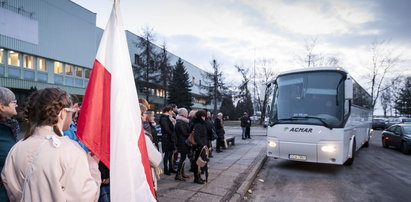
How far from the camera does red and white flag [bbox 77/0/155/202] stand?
222cm

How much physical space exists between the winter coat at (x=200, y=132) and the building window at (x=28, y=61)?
70.5 ft

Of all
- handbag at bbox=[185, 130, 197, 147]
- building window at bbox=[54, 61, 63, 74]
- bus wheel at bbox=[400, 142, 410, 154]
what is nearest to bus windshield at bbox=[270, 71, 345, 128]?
handbag at bbox=[185, 130, 197, 147]

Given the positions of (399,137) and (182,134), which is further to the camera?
(399,137)

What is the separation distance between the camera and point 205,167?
634 centimetres

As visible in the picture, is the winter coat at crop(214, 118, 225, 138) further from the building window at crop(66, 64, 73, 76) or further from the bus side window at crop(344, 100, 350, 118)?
the building window at crop(66, 64, 73, 76)

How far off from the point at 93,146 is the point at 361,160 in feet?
38.4

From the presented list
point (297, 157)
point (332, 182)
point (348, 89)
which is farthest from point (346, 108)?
point (332, 182)

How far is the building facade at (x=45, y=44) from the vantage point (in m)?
→ 19.8

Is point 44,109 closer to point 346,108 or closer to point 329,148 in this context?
point 329,148

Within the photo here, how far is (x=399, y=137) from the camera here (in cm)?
1336

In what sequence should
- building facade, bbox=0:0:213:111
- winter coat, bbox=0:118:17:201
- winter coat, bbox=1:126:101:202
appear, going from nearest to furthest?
winter coat, bbox=1:126:101:202 → winter coat, bbox=0:118:17:201 → building facade, bbox=0:0:213:111

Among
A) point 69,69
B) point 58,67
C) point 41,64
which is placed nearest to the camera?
point 41,64

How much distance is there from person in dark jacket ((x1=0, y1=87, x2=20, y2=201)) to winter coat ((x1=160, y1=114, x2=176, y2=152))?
184 inches

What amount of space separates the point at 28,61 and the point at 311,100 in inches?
917
